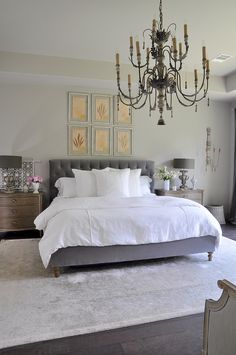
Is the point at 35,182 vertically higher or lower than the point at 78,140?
lower

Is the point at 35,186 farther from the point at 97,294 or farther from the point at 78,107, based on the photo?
the point at 97,294

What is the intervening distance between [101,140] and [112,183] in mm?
1285

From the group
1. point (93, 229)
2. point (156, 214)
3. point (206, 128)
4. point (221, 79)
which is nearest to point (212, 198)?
point (206, 128)

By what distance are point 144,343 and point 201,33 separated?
3.83 meters

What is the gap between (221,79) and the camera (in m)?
5.52

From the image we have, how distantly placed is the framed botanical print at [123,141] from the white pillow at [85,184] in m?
1.05

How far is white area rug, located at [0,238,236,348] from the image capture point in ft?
7.17

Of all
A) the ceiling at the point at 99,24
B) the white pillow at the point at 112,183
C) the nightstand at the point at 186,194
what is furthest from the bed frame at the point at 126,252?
the ceiling at the point at 99,24

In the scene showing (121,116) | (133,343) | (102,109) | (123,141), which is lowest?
(133,343)

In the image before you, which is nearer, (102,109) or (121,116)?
(102,109)

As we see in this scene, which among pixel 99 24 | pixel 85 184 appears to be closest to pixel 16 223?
pixel 85 184

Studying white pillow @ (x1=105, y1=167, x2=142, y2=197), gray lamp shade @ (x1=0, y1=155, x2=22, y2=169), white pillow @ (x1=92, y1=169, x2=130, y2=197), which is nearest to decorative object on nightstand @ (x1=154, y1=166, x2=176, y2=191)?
white pillow @ (x1=105, y1=167, x2=142, y2=197)

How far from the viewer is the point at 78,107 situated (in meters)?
5.34

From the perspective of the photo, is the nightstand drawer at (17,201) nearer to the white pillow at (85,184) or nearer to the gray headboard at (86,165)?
the gray headboard at (86,165)
